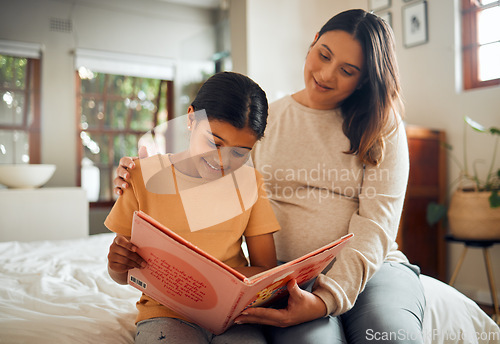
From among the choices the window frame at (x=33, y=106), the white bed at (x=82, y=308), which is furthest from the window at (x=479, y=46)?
the window frame at (x=33, y=106)

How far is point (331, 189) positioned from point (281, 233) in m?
0.16

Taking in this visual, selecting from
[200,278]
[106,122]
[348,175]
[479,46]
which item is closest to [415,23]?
[479,46]

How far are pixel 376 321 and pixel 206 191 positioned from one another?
0.39 m

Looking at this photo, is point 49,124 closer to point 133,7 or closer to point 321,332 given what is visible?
point 133,7

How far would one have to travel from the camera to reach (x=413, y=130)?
2.21 m

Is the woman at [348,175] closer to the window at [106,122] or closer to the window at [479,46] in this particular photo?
the window at [479,46]

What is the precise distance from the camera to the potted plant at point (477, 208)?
195 centimetres

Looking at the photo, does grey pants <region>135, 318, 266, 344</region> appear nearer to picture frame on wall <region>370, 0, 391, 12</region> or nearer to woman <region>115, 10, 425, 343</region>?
woman <region>115, 10, 425, 343</region>

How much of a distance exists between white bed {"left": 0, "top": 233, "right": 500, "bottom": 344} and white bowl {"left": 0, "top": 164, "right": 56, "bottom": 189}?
144 centimetres

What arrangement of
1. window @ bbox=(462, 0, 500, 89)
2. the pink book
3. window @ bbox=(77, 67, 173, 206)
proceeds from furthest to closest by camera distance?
1. window @ bbox=(77, 67, 173, 206)
2. window @ bbox=(462, 0, 500, 89)
3. the pink book

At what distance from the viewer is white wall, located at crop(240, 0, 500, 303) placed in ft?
7.28

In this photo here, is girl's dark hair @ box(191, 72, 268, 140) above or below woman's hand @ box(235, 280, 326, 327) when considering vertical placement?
above

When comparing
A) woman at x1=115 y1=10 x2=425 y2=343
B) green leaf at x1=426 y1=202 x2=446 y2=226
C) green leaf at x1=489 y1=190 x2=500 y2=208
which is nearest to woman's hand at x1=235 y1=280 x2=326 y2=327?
woman at x1=115 y1=10 x2=425 y2=343

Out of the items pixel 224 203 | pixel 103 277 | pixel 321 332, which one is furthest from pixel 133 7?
pixel 321 332
